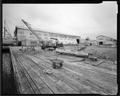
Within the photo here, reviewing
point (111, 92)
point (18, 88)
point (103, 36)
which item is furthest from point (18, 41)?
point (103, 36)

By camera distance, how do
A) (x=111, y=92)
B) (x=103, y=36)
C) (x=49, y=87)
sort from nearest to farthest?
(x=111, y=92)
(x=49, y=87)
(x=103, y=36)

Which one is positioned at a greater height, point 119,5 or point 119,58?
point 119,5

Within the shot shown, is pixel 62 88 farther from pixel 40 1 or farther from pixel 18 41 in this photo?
pixel 18 41

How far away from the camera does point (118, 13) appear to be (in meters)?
1.57

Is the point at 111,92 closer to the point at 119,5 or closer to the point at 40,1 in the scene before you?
the point at 119,5

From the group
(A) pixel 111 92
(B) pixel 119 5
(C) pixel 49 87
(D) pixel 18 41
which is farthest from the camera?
(D) pixel 18 41

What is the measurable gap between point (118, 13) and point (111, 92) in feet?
5.96

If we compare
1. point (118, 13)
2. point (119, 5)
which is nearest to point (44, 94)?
point (118, 13)

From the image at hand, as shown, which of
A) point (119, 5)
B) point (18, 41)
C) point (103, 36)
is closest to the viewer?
point (119, 5)

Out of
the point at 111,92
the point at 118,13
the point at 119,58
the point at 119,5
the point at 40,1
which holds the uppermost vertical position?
the point at 40,1

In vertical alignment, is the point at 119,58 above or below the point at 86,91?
above

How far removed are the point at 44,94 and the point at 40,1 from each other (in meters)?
2.07

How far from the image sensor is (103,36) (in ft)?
78.1

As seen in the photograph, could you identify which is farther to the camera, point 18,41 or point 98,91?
point 18,41
